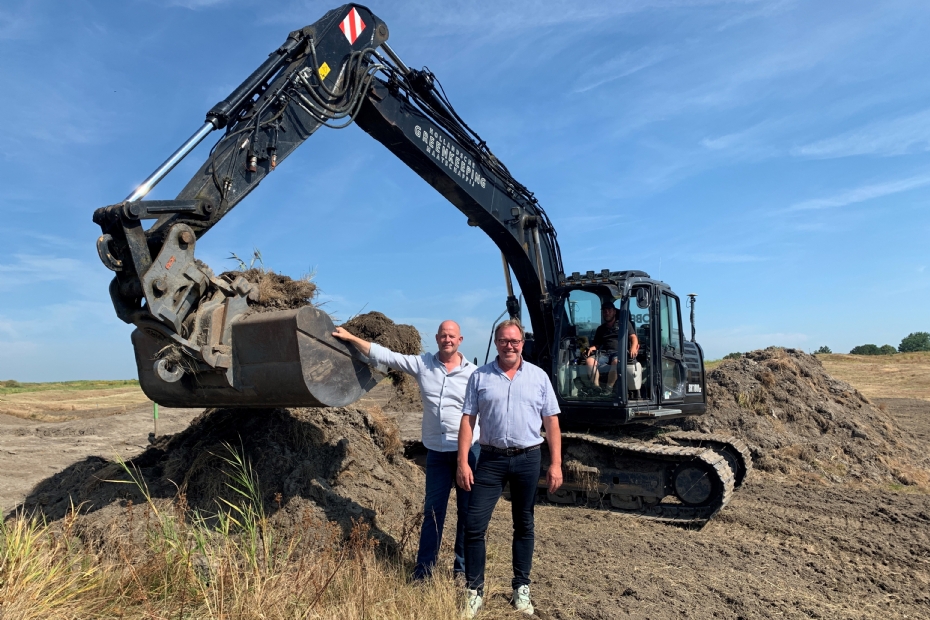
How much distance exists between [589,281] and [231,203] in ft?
15.8

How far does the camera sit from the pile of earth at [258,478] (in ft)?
19.0

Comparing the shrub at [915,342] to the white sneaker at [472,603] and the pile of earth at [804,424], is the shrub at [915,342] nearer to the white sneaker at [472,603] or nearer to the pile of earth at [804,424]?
the pile of earth at [804,424]

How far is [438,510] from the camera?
191 inches

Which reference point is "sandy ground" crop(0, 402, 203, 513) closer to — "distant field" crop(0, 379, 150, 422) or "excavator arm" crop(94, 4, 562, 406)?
"distant field" crop(0, 379, 150, 422)

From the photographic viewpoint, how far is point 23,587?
363 cm

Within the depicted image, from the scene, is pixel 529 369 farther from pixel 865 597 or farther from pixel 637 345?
pixel 637 345

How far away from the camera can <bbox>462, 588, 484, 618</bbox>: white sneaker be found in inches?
165

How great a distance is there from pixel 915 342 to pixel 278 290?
55351 mm

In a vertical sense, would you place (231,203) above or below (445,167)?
below

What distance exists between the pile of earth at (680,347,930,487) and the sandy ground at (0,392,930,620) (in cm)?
120

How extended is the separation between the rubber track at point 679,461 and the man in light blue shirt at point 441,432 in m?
3.75

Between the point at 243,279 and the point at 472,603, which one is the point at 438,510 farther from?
the point at 243,279

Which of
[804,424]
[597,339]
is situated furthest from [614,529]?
[804,424]

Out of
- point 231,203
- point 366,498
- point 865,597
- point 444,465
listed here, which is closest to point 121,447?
point 366,498
